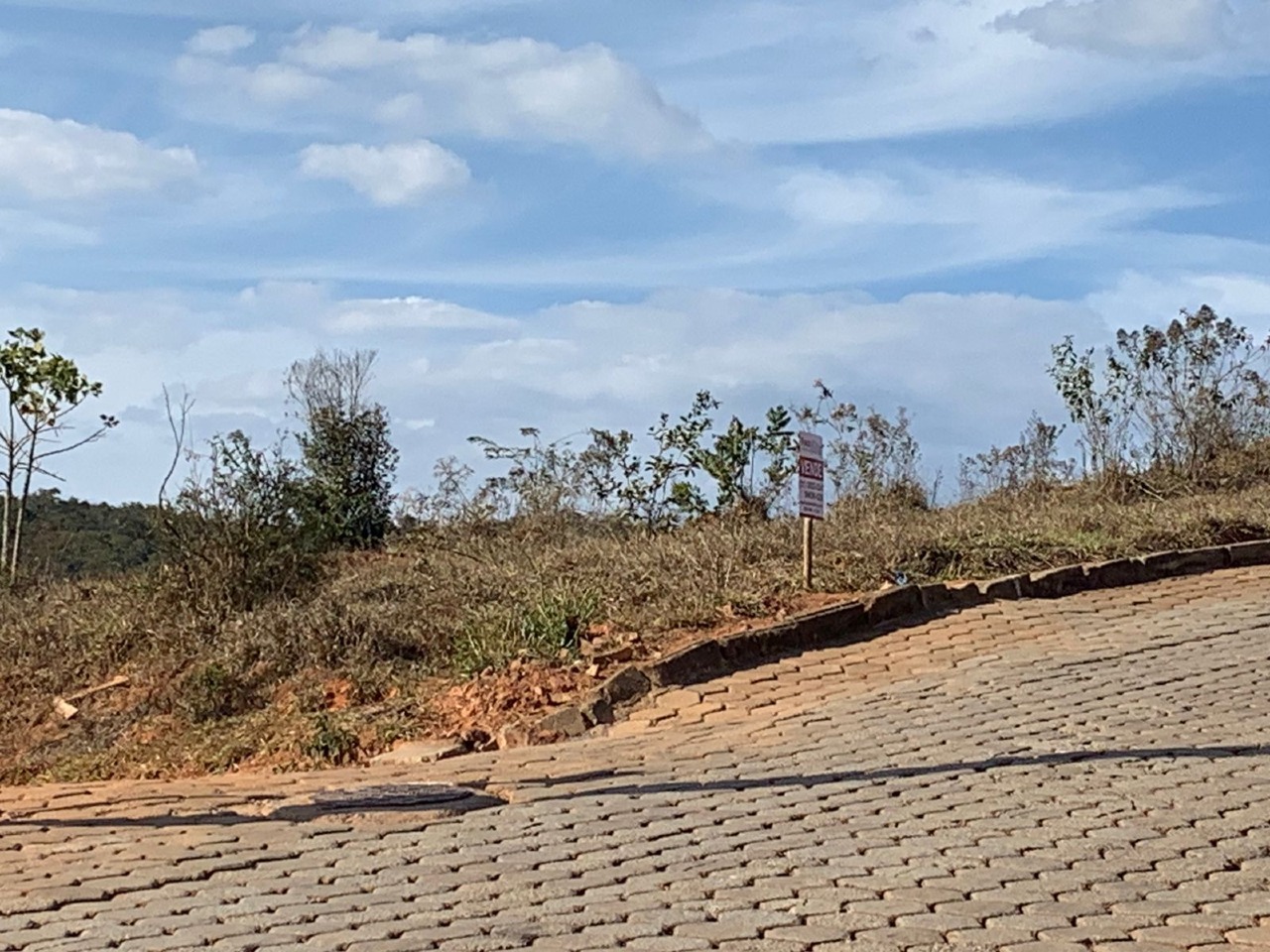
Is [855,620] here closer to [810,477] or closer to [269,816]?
[810,477]

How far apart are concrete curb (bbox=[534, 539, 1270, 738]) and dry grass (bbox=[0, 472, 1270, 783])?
374mm

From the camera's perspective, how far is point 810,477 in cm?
1270

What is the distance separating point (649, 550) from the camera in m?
14.1

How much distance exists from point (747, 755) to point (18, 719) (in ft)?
20.0

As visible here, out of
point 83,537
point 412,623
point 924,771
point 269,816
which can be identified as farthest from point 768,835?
point 83,537

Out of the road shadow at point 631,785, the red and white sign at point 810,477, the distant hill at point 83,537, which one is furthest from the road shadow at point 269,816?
the distant hill at point 83,537

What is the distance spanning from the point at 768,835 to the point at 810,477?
5.95 meters

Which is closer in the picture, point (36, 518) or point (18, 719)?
point (18, 719)

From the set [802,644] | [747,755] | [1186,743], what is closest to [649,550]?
[802,644]

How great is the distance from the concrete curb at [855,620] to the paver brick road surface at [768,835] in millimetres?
280

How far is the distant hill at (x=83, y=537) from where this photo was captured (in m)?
17.3

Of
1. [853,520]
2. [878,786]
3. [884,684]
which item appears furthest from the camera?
[853,520]

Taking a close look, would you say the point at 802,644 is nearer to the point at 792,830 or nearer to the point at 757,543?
the point at 757,543

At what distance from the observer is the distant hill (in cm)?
1734
